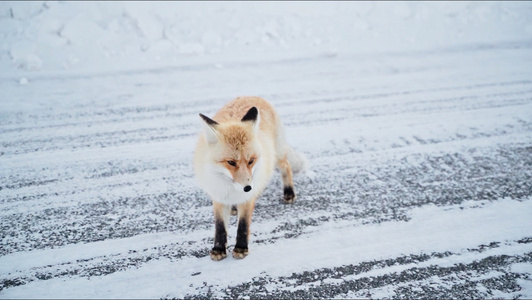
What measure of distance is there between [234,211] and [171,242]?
27.4 inches

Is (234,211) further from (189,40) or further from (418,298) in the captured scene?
(189,40)

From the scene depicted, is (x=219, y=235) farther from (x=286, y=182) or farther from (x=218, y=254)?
(x=286, y=182)

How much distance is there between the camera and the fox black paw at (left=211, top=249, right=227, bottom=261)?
2852mm

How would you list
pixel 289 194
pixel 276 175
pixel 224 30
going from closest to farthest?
pixel 289 194, pixel 276 175, pixel 224 30

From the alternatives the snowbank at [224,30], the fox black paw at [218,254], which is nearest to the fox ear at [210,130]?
the fox black paw at [218,254]

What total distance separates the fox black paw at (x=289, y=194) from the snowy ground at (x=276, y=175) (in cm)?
10

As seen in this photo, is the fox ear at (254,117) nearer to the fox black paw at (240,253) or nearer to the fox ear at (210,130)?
the fox ear at (210,130)

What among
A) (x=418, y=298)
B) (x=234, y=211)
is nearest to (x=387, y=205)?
(x=418, y=298)

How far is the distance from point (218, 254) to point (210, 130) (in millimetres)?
1001

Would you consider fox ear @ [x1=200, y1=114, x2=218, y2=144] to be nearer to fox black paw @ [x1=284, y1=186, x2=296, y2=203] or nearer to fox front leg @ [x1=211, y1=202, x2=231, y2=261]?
fox front leg @ [x1=211, y1=202, x2=231, y2=261]

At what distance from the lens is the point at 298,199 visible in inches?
146

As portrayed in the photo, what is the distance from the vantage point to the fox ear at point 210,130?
2.57 meters

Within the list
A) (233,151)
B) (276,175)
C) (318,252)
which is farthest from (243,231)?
(276,175)

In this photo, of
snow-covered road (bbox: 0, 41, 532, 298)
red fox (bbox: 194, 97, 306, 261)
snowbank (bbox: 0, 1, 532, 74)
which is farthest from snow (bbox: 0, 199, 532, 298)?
snowbank (bbox: 0, 1, 532, 74)
